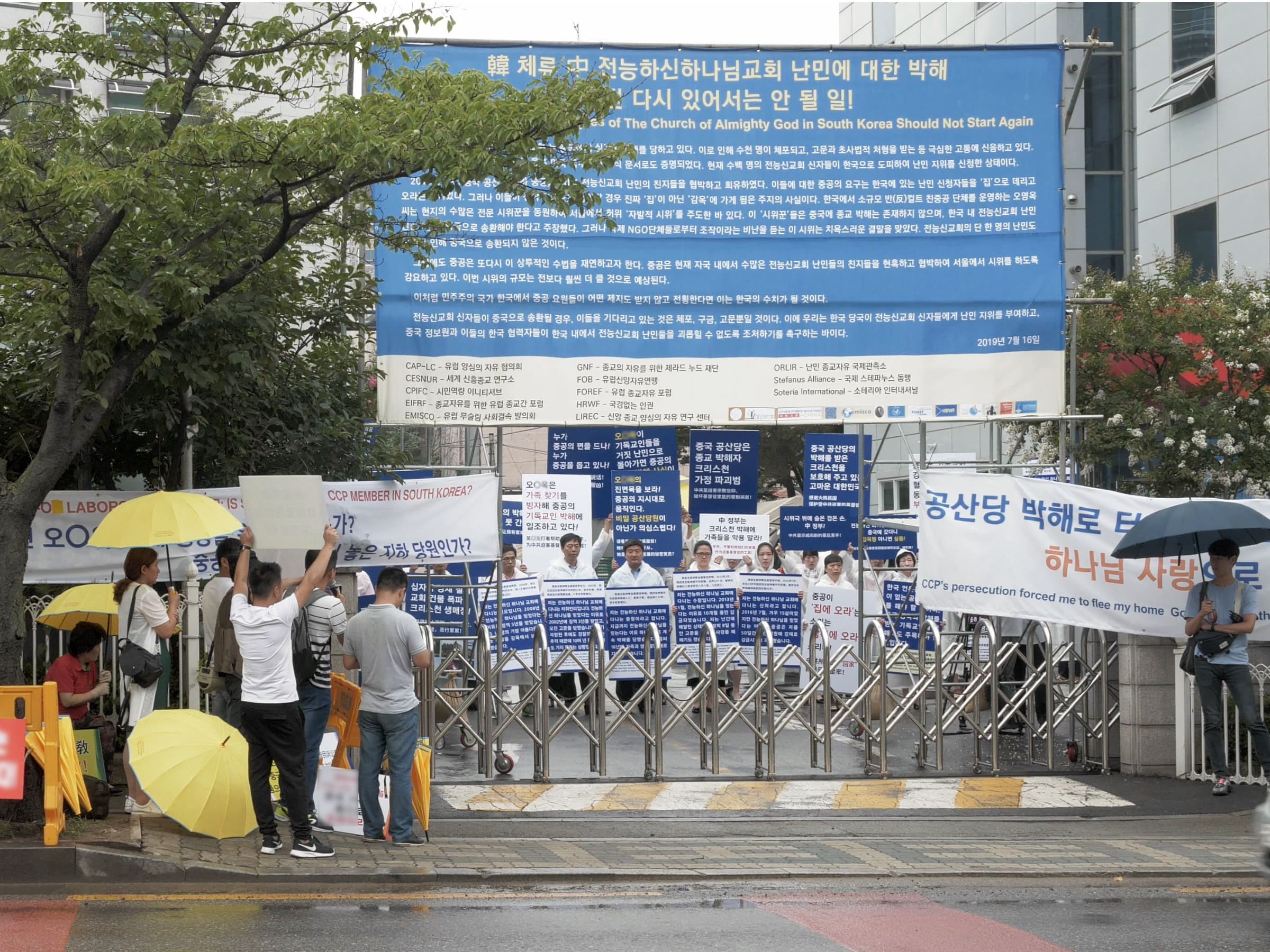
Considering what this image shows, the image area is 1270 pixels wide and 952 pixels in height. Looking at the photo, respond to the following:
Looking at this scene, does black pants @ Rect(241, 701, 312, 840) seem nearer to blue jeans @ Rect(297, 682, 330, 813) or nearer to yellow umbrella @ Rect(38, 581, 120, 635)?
blue jeans @ Rect(297, 682, 330, 813)

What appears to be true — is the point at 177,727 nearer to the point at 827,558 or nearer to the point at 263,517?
the point at 263,517

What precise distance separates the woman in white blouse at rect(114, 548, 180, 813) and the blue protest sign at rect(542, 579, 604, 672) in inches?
213

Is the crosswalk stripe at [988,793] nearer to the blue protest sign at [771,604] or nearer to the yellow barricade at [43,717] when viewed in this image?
the blue protest sign at [771,604]

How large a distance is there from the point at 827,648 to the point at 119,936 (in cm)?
704

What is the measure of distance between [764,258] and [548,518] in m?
5.53

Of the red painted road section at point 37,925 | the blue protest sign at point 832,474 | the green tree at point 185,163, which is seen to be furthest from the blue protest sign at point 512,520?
the red painted road section at point 37,925

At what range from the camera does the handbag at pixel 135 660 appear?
9945 mm

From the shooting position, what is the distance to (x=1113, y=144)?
36219 millimetres

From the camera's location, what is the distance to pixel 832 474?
17391mm

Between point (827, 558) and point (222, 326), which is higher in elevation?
point (222, 326)

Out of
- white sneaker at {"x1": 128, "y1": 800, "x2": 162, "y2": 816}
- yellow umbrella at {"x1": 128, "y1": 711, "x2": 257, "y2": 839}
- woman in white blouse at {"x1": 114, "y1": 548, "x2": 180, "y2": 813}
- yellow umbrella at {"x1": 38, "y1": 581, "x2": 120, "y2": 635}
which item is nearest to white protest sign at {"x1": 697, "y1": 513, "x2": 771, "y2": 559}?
yellow umbrella at {"x1": 38, "y1": 581, "x2": 120, "y2": 635}

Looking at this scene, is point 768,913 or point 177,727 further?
point 177,727

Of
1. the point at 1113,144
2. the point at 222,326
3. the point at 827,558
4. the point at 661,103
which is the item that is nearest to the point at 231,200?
the point at 222,326

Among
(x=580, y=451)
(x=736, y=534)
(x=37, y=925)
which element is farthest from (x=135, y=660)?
(x=736, y=534)
